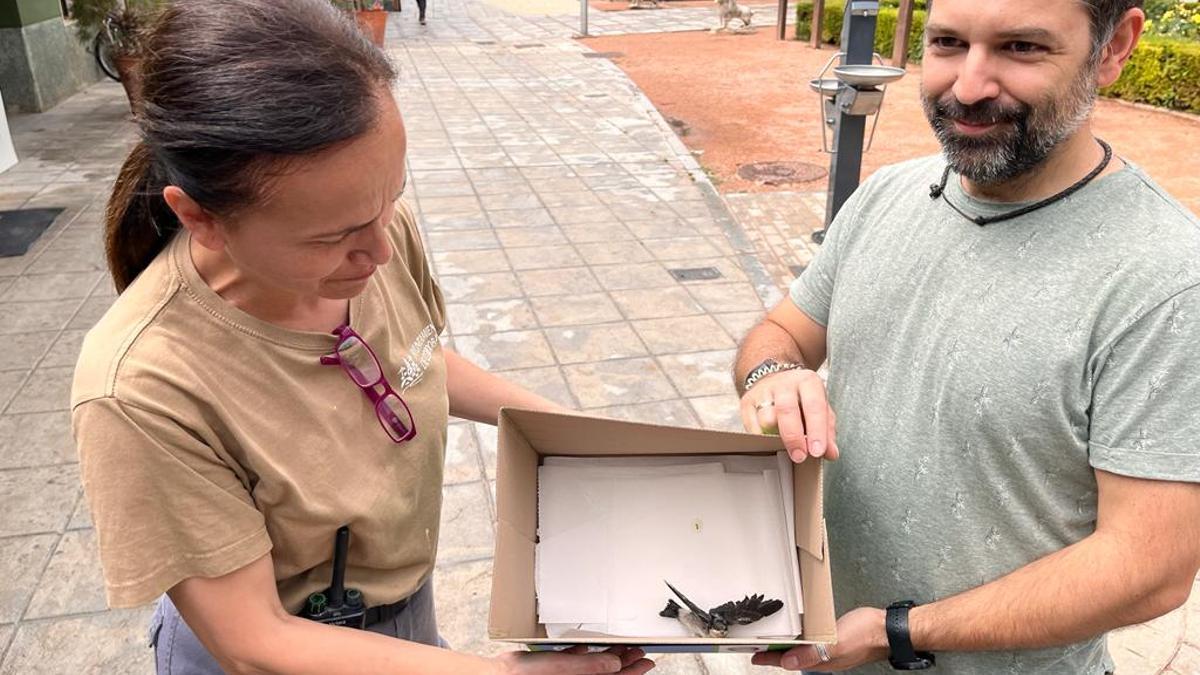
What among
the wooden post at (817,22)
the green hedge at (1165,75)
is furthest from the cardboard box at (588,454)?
the wooden post at (817,22)

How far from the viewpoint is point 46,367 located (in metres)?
4.43

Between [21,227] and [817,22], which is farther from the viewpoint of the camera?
[817,22]

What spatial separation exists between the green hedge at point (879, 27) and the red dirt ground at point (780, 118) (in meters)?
0.45

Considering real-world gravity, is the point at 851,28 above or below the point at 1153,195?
below

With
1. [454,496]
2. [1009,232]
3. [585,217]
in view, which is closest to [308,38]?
[1009,232]

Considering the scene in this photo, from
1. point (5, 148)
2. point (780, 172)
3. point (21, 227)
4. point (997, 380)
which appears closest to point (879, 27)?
point (780, 172)

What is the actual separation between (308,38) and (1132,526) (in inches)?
47.2

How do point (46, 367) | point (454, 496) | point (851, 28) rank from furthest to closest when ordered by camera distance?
point (851, 28), point (46, 367), point (454, 496)

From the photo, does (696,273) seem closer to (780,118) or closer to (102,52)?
(780,118)

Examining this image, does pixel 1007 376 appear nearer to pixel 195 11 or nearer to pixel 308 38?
pixel 308 38

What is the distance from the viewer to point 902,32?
1458cm

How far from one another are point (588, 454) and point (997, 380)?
618 millimetres

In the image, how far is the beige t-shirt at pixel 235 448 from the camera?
1.08m

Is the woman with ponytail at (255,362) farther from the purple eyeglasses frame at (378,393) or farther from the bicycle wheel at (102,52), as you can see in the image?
the bicycle wheel at (102,52)
